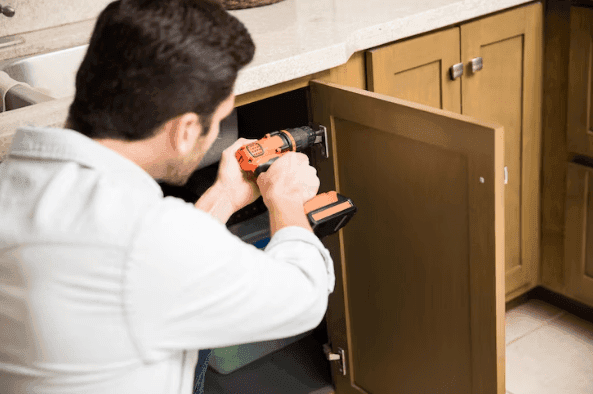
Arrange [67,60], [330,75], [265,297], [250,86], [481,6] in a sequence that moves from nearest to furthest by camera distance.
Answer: [265,297], [250,86], [330,75], [481,6], [67,60]

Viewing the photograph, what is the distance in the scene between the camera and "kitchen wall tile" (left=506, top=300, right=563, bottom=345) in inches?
77.5

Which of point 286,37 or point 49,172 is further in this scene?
point 286,37

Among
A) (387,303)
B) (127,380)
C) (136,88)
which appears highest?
(136,88)

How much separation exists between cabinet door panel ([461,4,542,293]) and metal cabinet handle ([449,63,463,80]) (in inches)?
1.1

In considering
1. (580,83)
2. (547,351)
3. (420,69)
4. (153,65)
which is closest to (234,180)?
(153,65)

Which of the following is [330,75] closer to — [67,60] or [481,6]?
[481,6]

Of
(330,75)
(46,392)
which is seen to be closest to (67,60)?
(330,75)

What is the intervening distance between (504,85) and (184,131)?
110 cm

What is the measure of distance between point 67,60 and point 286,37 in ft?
2.06

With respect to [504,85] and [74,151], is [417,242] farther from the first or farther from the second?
[74,151]

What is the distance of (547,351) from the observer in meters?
1.87

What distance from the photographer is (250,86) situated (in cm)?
127

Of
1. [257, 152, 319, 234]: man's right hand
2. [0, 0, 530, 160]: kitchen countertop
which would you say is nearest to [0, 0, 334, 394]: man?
[257, 152, 319, 234]: man's right hand

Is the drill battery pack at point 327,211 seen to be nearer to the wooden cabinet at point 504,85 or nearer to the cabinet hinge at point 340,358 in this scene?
the wooden cabinet at point 504,85
